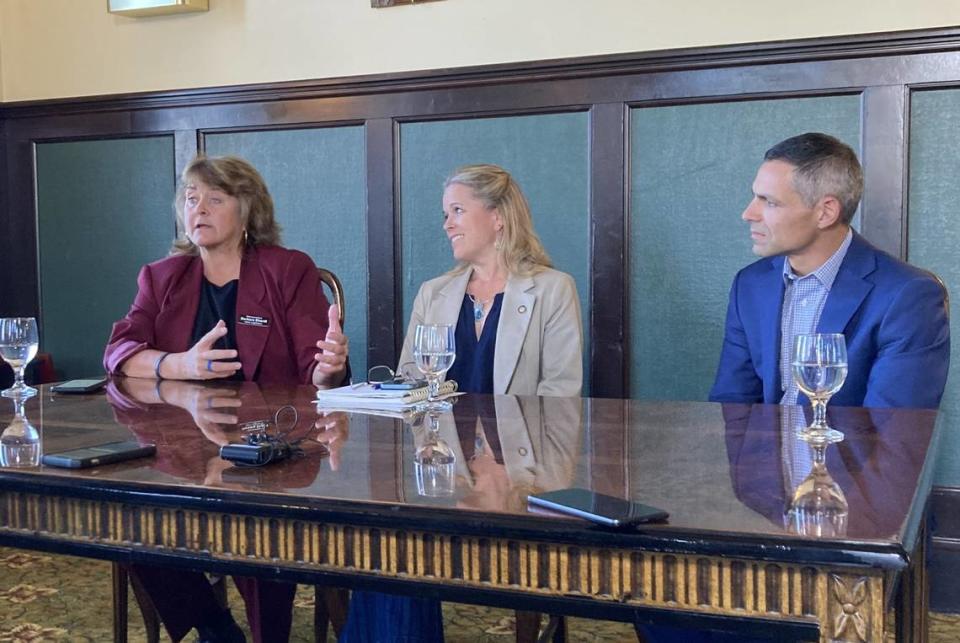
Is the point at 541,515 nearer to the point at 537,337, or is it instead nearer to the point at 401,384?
the point at 401,384

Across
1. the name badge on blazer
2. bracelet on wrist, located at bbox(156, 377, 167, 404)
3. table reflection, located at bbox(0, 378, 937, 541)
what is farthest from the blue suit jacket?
bracelet on wrist, located at bbox(156, 377, 167, 404)

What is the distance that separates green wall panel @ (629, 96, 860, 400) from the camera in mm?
3143

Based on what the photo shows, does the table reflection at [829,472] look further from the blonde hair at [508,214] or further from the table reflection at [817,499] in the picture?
the blonde hair at [508,214]

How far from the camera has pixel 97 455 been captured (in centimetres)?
150

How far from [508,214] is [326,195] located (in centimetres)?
102

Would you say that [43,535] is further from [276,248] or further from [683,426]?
[276,248]

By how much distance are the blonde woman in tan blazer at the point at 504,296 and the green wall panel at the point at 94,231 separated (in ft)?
5.04

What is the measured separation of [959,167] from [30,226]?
3430mm

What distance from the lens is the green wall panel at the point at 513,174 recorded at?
3346 mm

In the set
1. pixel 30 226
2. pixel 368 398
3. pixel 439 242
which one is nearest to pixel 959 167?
pixel 439 242

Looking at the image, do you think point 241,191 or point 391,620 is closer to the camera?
point 391,620

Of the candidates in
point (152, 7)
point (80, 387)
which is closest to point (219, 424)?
point (80, 387)

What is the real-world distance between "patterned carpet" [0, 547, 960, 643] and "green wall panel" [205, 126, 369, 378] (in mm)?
1120

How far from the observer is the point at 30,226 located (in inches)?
165
